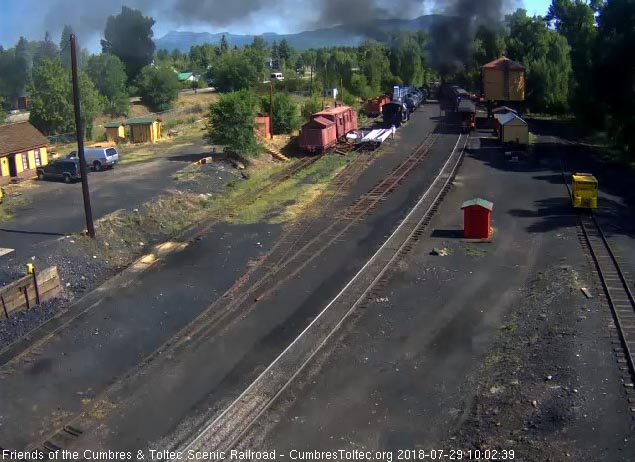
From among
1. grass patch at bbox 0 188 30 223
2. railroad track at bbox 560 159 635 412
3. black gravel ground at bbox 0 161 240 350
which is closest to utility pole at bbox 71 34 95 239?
black gravel ground at bbox 0 161 240 350

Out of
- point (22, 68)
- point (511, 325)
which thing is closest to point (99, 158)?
point (511, 325)

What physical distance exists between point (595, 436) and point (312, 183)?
19.0 meters

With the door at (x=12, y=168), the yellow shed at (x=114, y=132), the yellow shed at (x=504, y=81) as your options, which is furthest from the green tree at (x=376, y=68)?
the door at (x=12, y=168)

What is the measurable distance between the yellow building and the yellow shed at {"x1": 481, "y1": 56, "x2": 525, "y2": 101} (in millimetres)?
34110

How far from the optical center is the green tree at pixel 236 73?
5922 centimetres

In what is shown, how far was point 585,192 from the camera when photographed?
2005cm

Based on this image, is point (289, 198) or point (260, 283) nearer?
point (260, 283)

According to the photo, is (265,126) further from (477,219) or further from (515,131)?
(477,219)

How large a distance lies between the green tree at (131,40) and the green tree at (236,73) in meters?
7.57

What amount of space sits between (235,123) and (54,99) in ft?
47.2

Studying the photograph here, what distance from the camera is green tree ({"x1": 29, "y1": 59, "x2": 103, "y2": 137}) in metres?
36.6

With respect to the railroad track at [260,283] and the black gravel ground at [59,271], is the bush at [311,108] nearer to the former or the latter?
the railroad track at [260,283]

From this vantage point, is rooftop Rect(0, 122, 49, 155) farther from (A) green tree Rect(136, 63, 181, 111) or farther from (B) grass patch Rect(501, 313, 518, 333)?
(A) green tree Rect(136, 63, 181, 111)

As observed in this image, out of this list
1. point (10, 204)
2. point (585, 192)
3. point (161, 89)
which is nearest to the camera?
point (585, 192)
